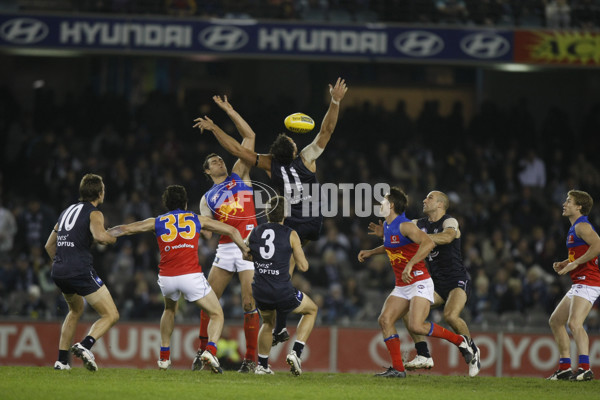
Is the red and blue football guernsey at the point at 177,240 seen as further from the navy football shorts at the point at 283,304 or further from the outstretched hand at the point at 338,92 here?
the outstretched hand at the point at 338,92

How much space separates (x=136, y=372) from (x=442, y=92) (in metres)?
16.2

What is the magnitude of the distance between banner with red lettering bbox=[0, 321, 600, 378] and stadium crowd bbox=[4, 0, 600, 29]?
7.82 metres

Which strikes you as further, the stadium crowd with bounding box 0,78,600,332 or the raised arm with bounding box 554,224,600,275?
the stadium crowd with bounding box 0,78,600,332

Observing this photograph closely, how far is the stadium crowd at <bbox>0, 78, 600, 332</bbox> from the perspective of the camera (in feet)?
57.2

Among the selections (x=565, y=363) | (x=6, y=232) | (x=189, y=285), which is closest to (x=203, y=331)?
(x=189, y=285)

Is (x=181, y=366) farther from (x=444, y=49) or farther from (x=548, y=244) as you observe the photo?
(x=444, y=49)

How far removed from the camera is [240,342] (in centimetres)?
1616

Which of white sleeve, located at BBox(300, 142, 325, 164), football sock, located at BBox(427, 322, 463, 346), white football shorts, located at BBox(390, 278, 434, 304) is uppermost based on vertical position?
white sleeve, located at BBox(300, 142, 325, 164)

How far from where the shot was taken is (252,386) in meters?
9.44

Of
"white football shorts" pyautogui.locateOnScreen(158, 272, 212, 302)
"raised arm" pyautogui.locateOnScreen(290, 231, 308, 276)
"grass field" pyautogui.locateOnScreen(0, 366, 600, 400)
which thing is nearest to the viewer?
"grass field" pyautogui.locateOnScreen(0, 366, 600, 400)

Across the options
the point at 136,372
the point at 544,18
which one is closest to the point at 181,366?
the point at 136,372

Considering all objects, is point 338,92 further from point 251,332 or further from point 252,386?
point 252,386

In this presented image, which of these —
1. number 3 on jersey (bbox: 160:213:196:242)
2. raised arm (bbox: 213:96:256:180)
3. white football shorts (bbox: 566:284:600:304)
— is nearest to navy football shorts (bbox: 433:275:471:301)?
white football shorts (bbox: 566:284:600:304)

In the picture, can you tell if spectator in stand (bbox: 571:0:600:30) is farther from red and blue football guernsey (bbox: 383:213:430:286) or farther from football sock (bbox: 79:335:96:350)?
football sock (bbox: 79:335:96:350)
